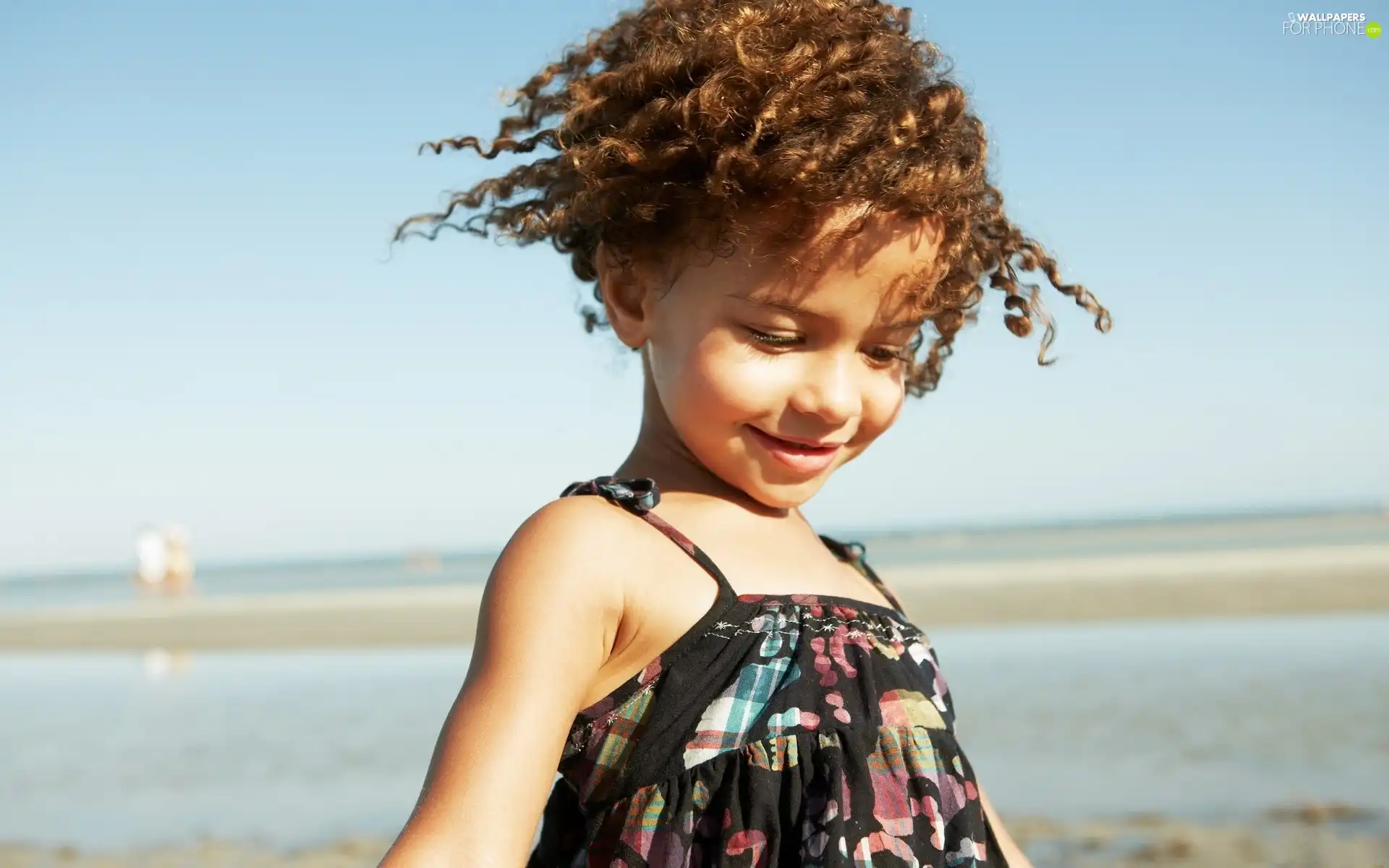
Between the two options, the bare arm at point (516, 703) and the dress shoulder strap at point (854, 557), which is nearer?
the bare arm at point (516, 703)

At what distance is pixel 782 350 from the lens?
157 cm

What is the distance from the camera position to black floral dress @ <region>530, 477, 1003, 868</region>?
1.42m

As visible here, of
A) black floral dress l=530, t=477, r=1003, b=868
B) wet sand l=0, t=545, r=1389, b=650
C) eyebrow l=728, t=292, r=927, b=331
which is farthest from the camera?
wet sand l=0, t=545, r=1389, b=650

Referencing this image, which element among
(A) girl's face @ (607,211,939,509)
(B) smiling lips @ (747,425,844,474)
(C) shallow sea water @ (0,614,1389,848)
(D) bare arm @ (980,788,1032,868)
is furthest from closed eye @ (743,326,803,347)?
(C) shallow sea water @ (0,614,1389,848)

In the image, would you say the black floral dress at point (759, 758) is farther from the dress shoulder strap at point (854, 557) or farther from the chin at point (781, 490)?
the dress shoulder strap at point (854, 557)

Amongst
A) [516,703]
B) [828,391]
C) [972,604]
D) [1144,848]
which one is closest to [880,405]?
[828,391]

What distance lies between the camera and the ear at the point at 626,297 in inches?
65.9

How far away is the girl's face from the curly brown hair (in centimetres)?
5

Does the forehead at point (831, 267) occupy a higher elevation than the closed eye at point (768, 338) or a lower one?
higher

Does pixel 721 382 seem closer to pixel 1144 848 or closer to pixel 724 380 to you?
pixel 724 380

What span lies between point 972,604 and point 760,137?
10.0 metres

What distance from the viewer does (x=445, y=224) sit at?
2018 millimetres

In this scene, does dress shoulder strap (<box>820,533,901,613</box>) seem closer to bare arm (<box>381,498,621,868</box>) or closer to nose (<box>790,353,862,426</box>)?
nose (<box>790,353,862,426</box>)

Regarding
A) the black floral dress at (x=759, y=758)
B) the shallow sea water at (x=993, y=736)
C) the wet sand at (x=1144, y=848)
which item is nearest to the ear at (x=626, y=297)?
the black floral dress at (x=759, y=758)
